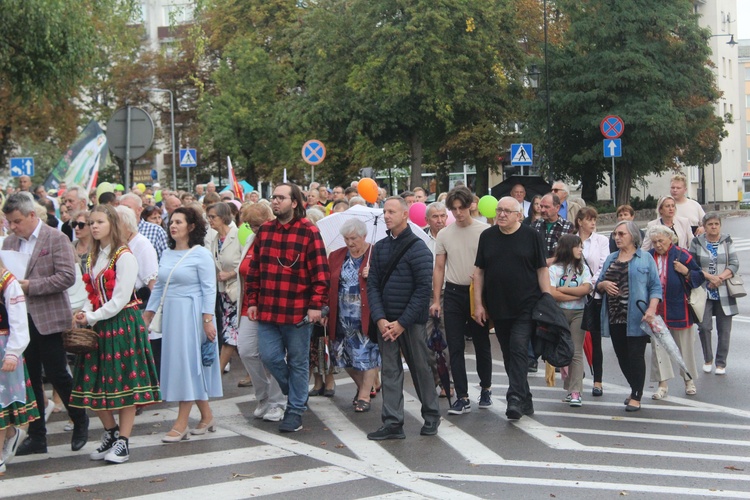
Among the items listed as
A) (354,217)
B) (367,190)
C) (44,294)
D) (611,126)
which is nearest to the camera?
(44,294)

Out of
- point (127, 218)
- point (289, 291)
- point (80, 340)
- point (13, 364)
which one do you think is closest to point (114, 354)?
point (80, 340)

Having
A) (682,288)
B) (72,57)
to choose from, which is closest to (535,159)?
(72,57)

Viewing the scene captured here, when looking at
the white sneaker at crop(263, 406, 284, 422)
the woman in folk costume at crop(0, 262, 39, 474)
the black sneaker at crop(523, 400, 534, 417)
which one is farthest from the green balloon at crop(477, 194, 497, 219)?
the woman in folk costume at crop(0, 262, 39, 474)

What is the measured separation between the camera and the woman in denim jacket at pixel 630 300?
9.95 metres

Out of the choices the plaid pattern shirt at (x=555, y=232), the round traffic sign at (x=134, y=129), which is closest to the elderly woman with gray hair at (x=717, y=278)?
the plaid pattern shirt at (x=555, y=232)

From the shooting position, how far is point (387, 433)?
8695 millimetres

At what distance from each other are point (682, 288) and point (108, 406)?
5767mm

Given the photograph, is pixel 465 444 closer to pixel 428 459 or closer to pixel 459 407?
pixel 428 459

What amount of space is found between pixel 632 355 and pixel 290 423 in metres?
3.19

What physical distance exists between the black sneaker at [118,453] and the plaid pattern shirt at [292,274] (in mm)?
1588

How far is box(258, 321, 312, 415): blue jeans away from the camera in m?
9.12

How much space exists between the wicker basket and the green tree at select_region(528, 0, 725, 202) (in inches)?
1559

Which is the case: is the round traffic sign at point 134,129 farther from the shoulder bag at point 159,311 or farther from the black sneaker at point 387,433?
the black sneaker at point 387,433

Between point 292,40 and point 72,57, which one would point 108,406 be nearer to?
point 72,57
